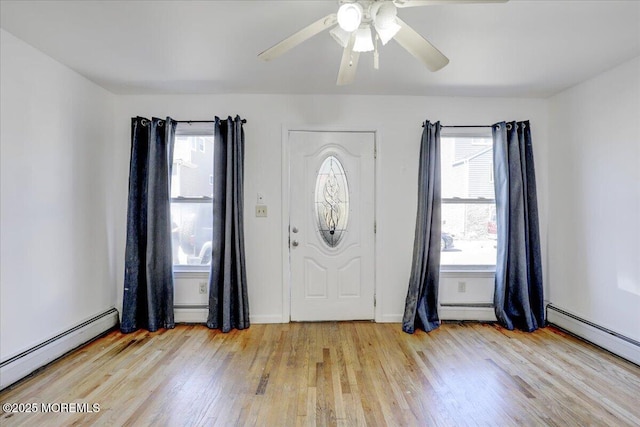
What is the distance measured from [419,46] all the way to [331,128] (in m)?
1.81

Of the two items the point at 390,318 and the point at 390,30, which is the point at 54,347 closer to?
the point at 390,318

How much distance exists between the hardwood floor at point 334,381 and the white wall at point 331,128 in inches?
22.4

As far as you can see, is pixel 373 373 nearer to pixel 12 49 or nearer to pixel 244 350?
pixel 244 350

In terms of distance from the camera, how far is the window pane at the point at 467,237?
3.49 metres

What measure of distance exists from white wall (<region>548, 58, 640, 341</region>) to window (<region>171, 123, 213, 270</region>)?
366cm

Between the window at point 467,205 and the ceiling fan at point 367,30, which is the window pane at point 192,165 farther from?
the window at point 467,205

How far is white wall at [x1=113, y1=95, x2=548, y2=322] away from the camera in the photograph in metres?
3.34

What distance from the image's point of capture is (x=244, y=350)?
9.02 feet

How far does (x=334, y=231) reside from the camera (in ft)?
11.2

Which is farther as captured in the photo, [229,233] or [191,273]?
[191,273]

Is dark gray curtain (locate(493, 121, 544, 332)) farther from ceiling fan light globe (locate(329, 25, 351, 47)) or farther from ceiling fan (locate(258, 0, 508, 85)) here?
ceiling fan light globe (locate(329, 25, 351, 47))

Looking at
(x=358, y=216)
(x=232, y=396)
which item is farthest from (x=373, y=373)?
(x=358, y=216)

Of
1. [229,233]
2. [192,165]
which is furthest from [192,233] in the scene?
[192,165]

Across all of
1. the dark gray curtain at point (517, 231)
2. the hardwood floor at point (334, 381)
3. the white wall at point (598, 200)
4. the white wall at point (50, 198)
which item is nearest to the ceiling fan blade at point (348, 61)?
the hardwood floor at point (334, 381)
